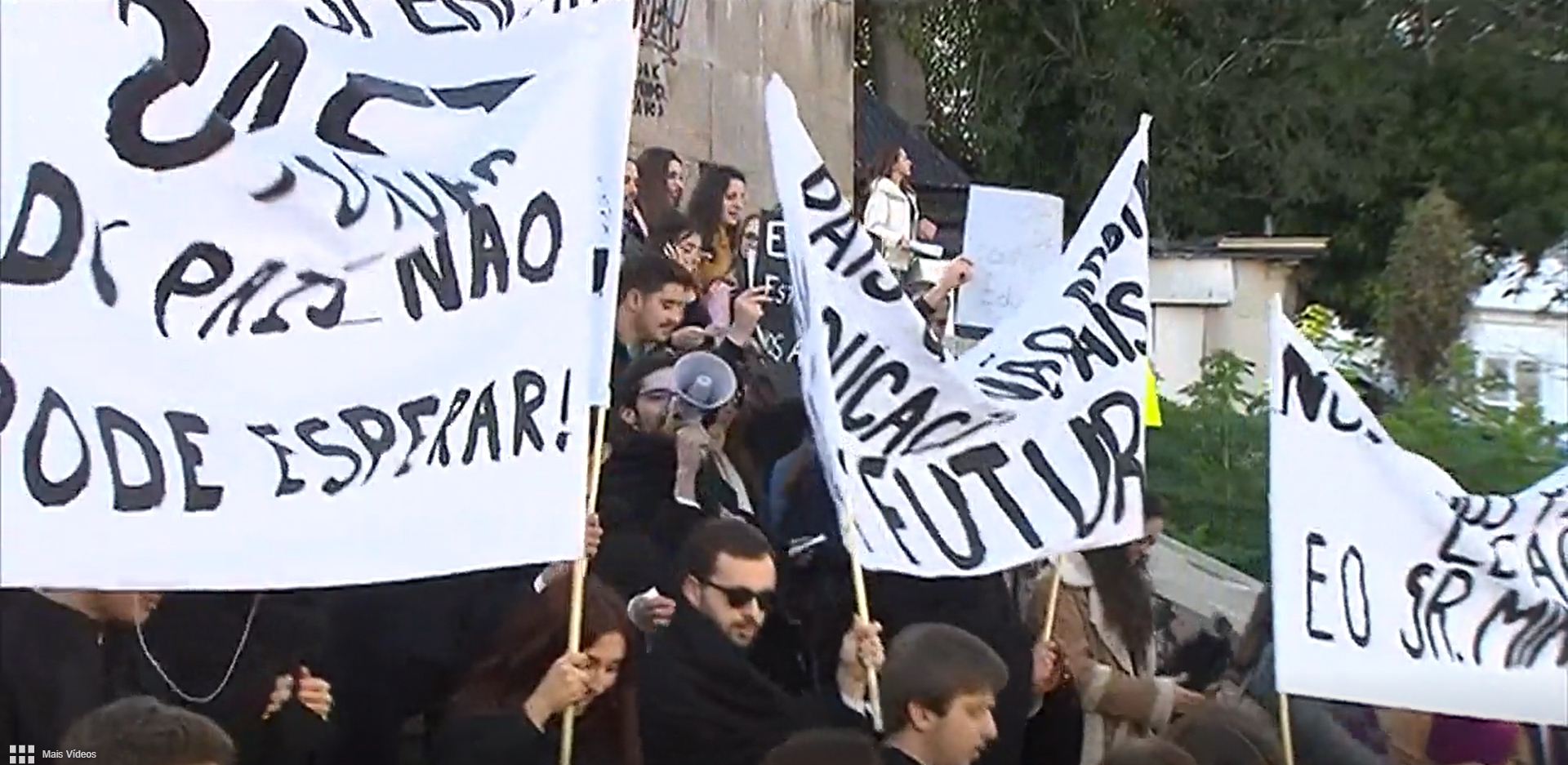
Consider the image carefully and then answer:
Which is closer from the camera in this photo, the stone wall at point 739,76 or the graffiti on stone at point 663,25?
the graffiti on stone at point 663,25

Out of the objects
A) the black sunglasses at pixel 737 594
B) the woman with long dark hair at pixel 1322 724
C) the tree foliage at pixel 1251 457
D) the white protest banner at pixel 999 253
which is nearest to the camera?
the black sunglasses at pixel 737 594

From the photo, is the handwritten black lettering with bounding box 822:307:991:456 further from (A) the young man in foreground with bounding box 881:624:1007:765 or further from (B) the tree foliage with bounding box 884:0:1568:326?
(B) the tree foliage with bounding box 884:0:1568:326

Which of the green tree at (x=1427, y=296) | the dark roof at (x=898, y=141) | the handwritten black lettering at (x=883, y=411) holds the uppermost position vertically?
the dark roof at (x=898, y=141)

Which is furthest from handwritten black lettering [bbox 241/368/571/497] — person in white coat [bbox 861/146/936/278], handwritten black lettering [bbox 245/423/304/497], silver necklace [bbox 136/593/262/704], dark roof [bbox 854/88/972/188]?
dark roof [bbox 854/88/972/188]

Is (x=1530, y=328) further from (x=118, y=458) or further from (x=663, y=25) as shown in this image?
(x=118, y=458)

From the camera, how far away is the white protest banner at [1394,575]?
5.27m

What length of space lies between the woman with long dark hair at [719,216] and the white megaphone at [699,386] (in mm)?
1407

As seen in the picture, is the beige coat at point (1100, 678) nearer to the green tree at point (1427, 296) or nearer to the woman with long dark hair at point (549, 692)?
the woman with long dark hair at point (549, 692)

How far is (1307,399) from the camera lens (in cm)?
554

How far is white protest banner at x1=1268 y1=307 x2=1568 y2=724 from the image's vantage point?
17.3ft

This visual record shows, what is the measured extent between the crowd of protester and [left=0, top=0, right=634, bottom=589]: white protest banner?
34cm

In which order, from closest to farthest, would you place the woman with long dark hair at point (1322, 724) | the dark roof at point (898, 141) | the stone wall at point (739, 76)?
the woman with long dark hair at point (1322, 724), the stone wall at point (739, 76), the dark roof at point (898, 141)

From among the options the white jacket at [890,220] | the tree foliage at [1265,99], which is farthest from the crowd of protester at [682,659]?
the tree foliage at [1265,99]

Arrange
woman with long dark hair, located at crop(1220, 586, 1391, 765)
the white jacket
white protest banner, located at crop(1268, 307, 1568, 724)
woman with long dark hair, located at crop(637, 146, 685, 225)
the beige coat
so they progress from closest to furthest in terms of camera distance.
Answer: white protest banner, located at crop(1268, 307, 1568, 724)
woman with long dark hair, located at crop(1220, 586, 1391, 765)
the beige coat
woman with long dark hair, located at crop(637, 146, 685, 225)
the white jacket
